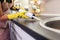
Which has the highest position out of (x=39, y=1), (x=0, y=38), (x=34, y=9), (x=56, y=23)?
(x=39, y=1)

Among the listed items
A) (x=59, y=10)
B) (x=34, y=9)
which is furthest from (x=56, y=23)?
(x=34, y=9)

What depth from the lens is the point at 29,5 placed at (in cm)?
197

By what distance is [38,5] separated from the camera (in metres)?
1.83

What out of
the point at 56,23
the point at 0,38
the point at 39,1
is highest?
the point at 39,1

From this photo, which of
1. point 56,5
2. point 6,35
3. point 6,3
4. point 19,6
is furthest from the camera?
point 19,6

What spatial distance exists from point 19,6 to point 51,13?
659 millimetres

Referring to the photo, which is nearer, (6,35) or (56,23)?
(56,23)

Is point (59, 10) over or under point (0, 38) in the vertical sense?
over

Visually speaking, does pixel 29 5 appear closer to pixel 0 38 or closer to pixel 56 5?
pixel 56 5

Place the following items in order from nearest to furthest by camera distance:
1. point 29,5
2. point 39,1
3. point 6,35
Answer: point 6,35, point 39,1, point 29,5

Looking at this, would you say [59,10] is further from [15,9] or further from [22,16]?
[15,9]

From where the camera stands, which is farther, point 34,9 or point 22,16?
point 34,9

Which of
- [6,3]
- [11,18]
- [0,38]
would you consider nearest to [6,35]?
[0,38]

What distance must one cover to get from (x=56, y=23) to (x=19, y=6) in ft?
3.24
